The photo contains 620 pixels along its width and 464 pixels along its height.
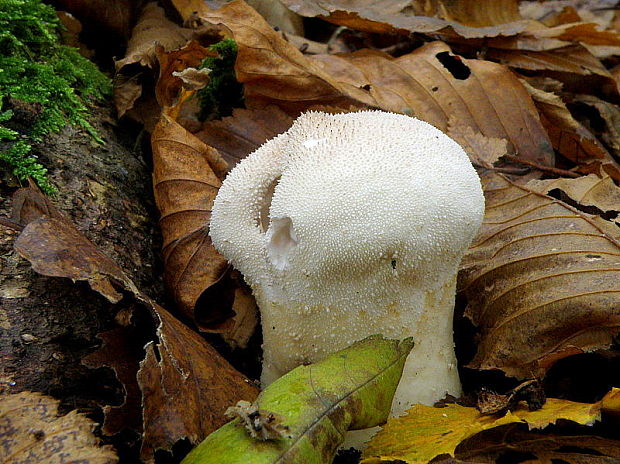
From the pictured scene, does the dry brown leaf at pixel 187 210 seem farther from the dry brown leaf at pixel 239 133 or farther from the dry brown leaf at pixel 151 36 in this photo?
the dry brown leaf at pixel 151 36

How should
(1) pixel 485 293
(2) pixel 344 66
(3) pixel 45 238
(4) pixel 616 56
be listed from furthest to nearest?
1. (4) pixel 616 56
2. (2) pixel 344 66
3. (1) pixel 485 293
4. (3) pixel 45 238

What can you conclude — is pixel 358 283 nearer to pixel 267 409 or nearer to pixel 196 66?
pixel 267 409

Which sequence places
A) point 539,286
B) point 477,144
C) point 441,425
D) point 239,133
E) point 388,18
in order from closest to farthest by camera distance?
point 441,425 → point 539,286 → point 239,133 → point 477,144 → point 388,18

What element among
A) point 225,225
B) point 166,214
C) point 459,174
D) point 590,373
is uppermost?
point 459,174

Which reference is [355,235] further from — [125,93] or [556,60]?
[556,60]

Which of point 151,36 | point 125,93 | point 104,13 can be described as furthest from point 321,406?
point 104,13

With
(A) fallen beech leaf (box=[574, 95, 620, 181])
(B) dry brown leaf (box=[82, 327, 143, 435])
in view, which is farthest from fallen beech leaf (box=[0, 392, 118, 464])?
(A) fallen beech leaf (box=[574, 95, 620, 181])

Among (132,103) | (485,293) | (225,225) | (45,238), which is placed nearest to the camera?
(45,238)

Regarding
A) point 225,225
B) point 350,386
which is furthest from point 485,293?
point 225,225
